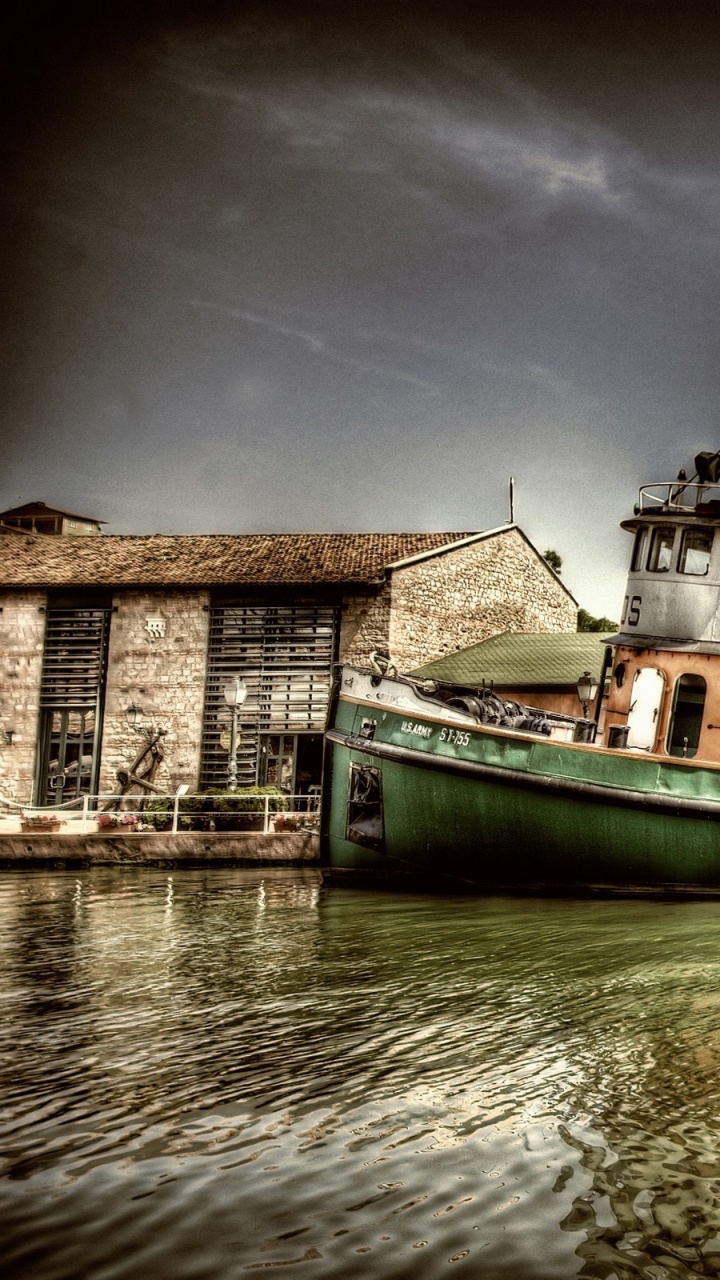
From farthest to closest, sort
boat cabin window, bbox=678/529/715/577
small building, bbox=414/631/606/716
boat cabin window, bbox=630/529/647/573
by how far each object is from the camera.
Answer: small building, bbox=414/631/606/716 < boat cabin window, bbox=630/529/647/573 < boat cabin window, bbox=678/529/715/577

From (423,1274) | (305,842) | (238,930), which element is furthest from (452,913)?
(423,1274)

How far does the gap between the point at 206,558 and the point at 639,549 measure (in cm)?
1538

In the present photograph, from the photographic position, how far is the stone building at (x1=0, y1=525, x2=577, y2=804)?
27.5 m

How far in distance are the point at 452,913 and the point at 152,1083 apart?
7040mm

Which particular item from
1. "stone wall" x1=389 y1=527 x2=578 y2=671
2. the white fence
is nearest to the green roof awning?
"stone wall" x1=389 y1=527 x2=578 y2=671

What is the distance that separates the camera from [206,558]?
97.1ft

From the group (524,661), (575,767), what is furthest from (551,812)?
(524,661)

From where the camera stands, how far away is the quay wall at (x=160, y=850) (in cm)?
1909

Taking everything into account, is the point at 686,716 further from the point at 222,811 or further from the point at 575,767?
the point at 222,811

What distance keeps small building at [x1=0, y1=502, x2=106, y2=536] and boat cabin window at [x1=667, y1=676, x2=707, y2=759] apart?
24804mm

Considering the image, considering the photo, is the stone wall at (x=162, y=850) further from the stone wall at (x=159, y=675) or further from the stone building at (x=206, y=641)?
the stone wall at (x=159, y=675)

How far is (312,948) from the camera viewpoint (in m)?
11.1

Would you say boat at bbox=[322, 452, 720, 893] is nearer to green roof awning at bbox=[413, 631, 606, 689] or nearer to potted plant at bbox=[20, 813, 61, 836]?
potted plant at bbox=[20, 813, 61, 836]

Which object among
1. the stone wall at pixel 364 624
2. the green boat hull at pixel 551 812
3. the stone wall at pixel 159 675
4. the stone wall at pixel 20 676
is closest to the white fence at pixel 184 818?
the stone wall at pixel 159 675
